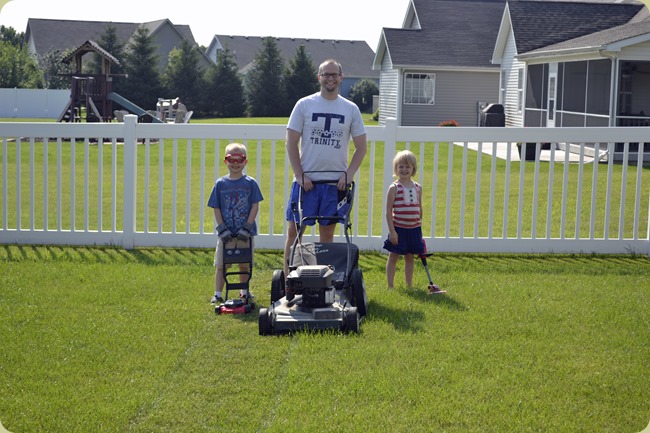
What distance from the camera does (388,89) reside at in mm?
42156

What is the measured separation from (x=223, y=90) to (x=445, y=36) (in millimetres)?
14109

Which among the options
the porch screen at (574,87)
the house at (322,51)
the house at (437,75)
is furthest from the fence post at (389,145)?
the house at (322,51)

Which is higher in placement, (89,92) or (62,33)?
(62,33)

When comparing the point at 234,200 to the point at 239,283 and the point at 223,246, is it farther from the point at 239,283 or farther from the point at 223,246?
the point at 239,283

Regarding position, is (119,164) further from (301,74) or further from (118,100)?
(301,74)

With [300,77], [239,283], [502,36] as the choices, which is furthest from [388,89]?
[239,283]

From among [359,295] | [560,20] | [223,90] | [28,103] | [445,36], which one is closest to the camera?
[359,295]

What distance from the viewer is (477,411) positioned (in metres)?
4.53

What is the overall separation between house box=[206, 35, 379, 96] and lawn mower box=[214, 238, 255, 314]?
6461 cm

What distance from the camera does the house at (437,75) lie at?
129ft

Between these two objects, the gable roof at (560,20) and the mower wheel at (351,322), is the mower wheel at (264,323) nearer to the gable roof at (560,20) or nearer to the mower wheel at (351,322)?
the mower wheel at (351,322)

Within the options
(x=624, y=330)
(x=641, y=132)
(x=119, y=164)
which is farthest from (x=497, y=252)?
(x=119, y=164)

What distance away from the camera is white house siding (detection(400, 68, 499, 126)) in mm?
39719

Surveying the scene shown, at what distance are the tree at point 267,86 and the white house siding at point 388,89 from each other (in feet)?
26.8
